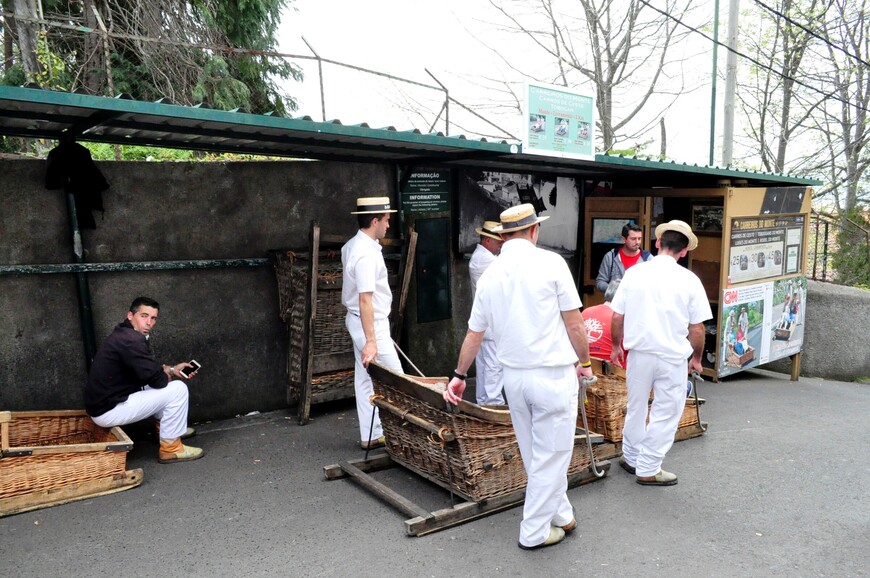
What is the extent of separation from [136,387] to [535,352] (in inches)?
120

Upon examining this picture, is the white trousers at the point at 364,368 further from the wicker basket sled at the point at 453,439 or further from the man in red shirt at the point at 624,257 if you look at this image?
the man in red shirt at the point at 624,257

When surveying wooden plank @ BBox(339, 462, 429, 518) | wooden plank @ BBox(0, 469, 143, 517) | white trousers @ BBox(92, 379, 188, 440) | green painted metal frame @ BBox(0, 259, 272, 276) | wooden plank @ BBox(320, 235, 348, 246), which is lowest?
wooden plank @ BBox(339, 462, 429, 518)

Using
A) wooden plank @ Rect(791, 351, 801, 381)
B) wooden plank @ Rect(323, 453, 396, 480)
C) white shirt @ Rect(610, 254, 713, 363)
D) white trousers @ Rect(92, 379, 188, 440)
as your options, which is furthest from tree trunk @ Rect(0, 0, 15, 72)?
wooden plank @ Rect(791, 351, 801, 381)

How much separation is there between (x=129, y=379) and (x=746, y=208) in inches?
288

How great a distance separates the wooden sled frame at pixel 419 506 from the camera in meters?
4.06

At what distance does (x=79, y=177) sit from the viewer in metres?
5.12

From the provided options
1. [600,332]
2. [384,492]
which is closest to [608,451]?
[600,332]

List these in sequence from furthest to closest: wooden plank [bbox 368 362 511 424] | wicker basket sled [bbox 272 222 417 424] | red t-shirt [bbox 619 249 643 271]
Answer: red t-shirt [bbox 619 249 643 271], wicker basket sled [bbox 272 222 417 424], wooden plank [bbox 368 362 511 424]

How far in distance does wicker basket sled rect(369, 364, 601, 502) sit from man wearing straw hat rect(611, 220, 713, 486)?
1.87 ft

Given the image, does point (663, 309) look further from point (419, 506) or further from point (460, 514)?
point (419, 506)

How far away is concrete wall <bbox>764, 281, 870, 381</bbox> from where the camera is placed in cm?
980

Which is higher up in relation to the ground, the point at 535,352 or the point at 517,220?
the point at 517,220

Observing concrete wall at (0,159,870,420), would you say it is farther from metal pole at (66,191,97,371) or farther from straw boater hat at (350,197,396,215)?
straw boater hat at (350,197,396,215)

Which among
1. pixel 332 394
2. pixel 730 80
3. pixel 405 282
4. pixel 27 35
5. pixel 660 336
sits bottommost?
pixel 332 394
